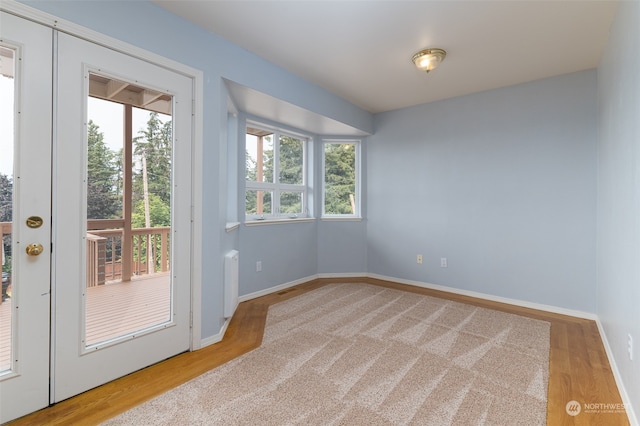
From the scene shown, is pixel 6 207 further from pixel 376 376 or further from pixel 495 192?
pixel 495 192

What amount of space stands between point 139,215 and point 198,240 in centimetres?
43

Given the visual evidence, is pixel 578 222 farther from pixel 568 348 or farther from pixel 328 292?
pixel 328 292

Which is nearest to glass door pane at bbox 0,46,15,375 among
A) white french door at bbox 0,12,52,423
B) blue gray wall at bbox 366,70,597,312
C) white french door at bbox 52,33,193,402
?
white french door at bbox 0,12,52,423

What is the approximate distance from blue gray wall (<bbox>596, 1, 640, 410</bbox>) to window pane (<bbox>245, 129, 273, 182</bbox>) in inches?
127

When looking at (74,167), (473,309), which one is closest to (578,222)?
(473,309)

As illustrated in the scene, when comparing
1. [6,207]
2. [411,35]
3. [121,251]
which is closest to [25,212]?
[6,207]

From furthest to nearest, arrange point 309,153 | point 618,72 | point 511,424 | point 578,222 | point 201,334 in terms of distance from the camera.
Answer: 1. point 309,153
2. point 578,222
3. point 201,334
4. point 618,72
5. point 511,424

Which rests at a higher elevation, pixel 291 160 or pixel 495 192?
pixel 291 160

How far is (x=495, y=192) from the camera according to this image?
3.50m

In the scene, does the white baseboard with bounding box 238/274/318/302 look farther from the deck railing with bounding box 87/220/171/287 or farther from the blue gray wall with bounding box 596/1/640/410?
the blue gray wall with bounding box 596/1/640/410

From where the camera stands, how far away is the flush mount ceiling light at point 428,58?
102 inches

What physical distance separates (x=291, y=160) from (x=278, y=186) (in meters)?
0.46

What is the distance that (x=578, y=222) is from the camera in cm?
302

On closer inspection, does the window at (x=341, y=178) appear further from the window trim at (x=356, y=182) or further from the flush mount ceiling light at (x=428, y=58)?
the flush mount ceiling light at (x=428, y=58)
